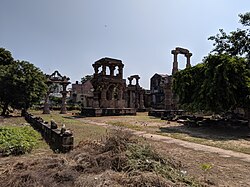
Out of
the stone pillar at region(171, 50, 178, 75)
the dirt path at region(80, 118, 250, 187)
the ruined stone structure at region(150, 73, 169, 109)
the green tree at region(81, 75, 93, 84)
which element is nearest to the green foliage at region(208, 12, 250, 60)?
the stone pillar at region(171, 50, 178, 75)

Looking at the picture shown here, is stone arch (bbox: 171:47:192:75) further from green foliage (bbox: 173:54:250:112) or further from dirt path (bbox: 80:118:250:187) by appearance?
dirt path (bbox: 80:118:250:187)

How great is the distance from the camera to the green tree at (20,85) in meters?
23.8

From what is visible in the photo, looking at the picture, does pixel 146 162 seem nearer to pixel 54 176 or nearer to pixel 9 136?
pixel 54 176

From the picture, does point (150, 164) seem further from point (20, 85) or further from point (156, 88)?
point (156, 88)

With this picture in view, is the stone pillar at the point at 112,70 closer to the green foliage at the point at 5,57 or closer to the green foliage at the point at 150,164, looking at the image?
the green foliage at the point at 5,57

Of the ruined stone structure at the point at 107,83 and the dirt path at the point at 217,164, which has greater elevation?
the ruined stone structure at the point at 107,83

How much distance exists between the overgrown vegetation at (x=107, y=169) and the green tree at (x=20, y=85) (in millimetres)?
20323

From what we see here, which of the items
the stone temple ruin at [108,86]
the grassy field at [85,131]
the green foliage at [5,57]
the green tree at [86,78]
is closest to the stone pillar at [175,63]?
the stone temple ruin at [108,86]

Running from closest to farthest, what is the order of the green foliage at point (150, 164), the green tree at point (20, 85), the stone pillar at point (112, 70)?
the green foliage at point (150, 164) < the green tree at point (20, 85) < the stone pillar at point (112, 70)

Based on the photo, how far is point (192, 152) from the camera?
812 cm

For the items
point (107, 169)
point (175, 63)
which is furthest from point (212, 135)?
point (175, 63)

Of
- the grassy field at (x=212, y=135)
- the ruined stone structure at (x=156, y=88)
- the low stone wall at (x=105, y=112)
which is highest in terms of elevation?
the ruined stone structure at (x=156, y=88)

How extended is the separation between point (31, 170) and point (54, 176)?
0.63m

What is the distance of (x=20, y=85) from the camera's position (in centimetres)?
2394
